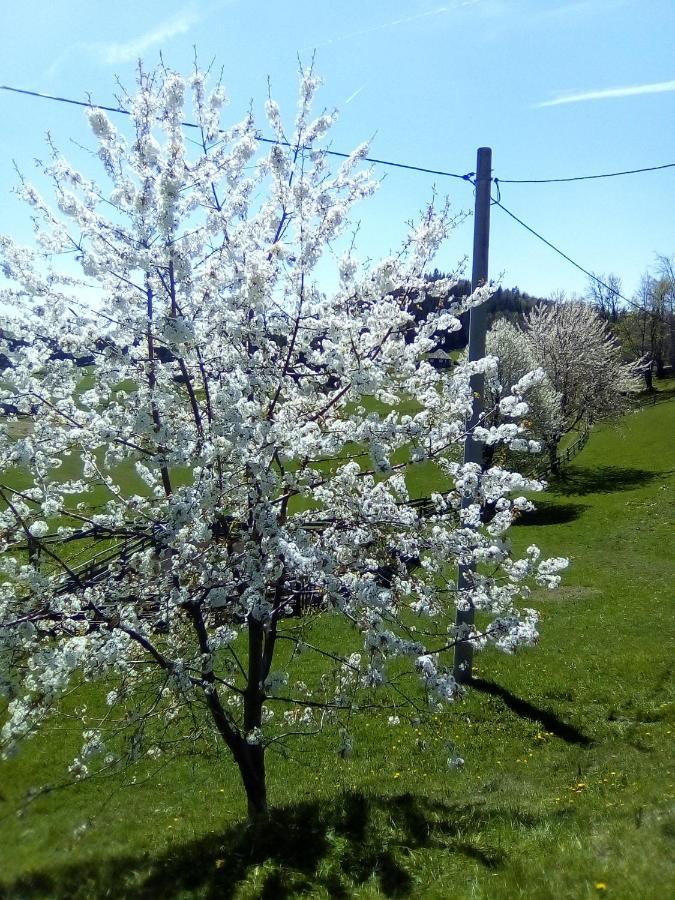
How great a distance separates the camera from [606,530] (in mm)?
26109

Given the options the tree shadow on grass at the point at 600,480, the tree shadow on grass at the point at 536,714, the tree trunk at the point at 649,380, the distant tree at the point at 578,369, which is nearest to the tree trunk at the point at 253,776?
the tree shadow on grass at the point at 536,714

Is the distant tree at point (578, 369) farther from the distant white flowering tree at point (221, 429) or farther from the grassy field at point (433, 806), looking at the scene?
the distant white flowering tree at point (221, 429)

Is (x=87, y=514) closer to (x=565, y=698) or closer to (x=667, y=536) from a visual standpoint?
(x=565, y=698)

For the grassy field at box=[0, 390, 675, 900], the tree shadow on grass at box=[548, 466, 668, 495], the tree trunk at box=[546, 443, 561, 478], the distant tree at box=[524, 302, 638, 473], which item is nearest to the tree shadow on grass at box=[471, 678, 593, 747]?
the grassy field at box=[0, 390, 675, 900]

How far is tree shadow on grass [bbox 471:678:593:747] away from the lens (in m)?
9.23

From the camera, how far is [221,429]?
4.77 meters

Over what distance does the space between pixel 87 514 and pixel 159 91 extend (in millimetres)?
3843

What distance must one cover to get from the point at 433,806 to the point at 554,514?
83.7 ft

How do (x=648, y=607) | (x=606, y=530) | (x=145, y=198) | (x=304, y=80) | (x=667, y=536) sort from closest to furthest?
(x=145, y=198), (x=304, y=80), (x=648, y=607), (x=667, y=536), (x=606, y=530)

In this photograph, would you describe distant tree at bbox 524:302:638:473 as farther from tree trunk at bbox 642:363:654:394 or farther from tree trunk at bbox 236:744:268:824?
tree trunk at bbox 236:744:268:824

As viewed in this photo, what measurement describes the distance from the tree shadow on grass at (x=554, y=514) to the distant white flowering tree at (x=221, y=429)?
967 inches

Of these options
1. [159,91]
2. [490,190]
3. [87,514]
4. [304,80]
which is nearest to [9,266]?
[159,91]

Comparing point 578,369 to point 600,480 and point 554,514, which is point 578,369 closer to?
point 600,480

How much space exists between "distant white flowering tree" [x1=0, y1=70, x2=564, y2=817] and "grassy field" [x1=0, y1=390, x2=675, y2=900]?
0.87 meters
